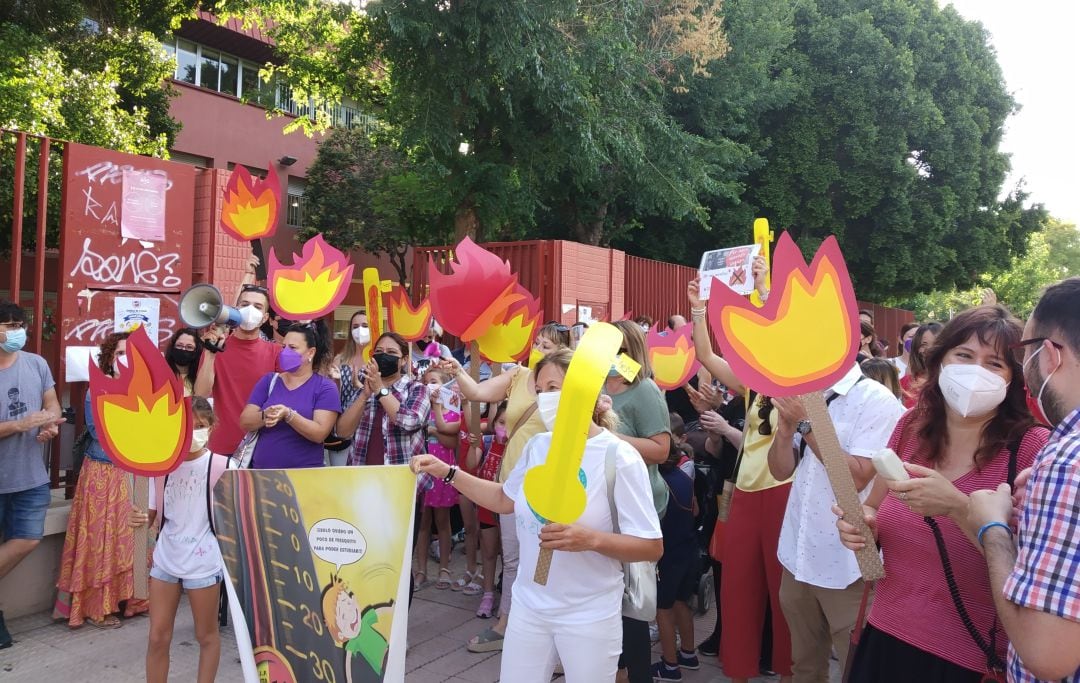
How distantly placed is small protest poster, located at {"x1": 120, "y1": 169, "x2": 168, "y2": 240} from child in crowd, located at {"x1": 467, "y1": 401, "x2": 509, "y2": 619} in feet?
10.2

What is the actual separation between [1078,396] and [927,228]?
19301mm

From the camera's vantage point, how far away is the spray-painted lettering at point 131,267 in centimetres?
547

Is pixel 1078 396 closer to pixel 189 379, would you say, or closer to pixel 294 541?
pixel 294 541

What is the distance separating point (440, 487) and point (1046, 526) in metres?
4.37

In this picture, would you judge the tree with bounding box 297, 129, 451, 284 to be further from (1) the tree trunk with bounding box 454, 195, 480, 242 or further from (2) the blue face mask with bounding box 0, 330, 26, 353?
(2) the blue face mask with bounding box 0, 330, 26, 353

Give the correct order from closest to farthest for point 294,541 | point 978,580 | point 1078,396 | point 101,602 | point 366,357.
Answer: point 1078,396 → point 978,580 → point 294,541 → point 101,602 → point 366,357

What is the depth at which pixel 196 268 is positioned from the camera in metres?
6.30

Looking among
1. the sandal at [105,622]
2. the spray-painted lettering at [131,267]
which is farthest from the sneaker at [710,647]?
the spray-painted lettering at [131,267]

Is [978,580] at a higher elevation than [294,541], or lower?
higher

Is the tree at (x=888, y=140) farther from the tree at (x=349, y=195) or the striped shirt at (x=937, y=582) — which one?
the striped shirt at (x=937, y=582)

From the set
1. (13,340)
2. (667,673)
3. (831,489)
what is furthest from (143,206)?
(831,489)

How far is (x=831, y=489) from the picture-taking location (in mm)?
2945

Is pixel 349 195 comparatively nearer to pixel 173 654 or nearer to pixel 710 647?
pixel 173 654

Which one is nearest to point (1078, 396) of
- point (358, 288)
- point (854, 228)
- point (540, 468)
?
point (540, 468)
